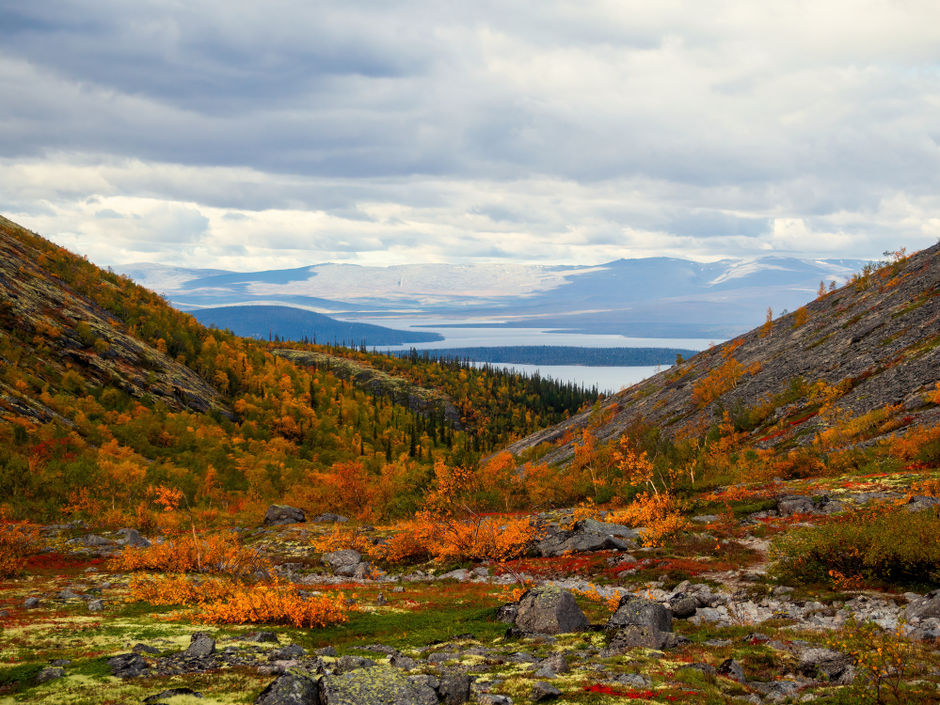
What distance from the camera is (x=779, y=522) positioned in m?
29.1

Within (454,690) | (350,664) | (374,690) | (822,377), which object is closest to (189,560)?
(350,664)

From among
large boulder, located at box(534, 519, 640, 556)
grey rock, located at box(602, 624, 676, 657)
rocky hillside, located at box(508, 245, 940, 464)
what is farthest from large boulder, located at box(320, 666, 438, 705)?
rocky hillside, located at box(508, 245, 940, 464)

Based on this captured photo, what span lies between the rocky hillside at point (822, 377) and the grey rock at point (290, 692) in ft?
141

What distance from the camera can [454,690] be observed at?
1236cm

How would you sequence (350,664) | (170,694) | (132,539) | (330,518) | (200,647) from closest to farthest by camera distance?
(170,694)
(350,664)
(200,647)
(132,539)
(330,518)

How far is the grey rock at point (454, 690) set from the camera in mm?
12237

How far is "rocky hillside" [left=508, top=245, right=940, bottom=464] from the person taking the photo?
148 feet

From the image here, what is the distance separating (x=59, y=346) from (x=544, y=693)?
322 ft

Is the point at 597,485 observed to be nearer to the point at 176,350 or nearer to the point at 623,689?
the point at 623,689

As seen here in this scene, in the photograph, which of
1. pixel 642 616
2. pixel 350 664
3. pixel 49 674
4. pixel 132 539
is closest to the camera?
pixel 49 674

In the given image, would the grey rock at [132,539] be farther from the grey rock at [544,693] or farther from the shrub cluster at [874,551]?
the shrub cluster at [874,551]

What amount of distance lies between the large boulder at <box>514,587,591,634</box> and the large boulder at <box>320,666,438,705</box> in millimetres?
7087

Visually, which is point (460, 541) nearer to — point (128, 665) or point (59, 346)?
point (128, 665)

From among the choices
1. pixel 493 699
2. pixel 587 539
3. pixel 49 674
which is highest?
pixel 49 674
